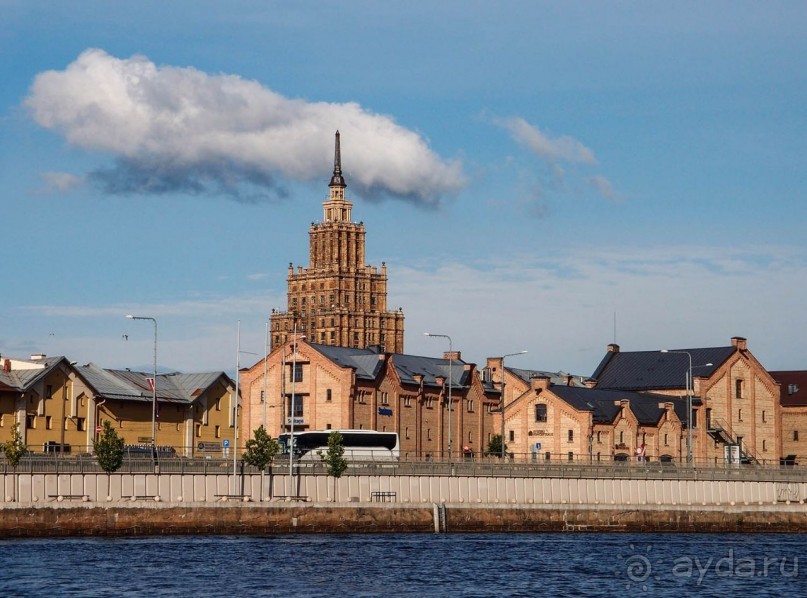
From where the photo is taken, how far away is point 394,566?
3214 inches

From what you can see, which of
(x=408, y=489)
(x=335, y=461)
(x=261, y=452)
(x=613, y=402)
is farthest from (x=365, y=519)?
(x=613, y=402)

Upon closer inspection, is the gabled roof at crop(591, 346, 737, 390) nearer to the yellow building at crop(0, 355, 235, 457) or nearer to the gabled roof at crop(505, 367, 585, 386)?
the gabled roof at crop(505, 367, 585, 386)

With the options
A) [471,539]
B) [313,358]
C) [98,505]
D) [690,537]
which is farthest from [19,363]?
[690,537]

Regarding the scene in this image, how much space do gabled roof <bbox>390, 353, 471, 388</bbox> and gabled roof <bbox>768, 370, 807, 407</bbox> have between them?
3849cm

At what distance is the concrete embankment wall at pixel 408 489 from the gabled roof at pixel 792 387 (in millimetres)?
52821

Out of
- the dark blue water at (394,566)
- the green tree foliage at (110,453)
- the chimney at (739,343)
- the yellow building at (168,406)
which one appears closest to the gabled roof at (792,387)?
the chimney at (739,343)

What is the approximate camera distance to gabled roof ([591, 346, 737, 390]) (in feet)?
508

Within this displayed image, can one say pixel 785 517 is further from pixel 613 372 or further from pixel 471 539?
pixel 613 372

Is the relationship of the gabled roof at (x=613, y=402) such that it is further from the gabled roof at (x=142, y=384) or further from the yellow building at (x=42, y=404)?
the yellow building at (x=42, y=404)

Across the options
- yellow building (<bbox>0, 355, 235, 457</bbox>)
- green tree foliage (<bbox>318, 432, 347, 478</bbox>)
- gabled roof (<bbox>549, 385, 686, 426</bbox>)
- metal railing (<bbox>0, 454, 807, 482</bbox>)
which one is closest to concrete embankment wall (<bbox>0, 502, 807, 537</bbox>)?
metal railing (<bbox>0, 454, 807, 482</bbox>)

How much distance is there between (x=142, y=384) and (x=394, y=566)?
239 feet

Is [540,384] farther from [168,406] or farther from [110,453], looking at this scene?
[110,453]

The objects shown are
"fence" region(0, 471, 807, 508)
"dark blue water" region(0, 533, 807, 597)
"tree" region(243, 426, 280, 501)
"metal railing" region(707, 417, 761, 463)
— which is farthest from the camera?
"metal railing" region(707, 417, 761, 463)

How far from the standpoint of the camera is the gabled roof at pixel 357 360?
14338 centimetres
